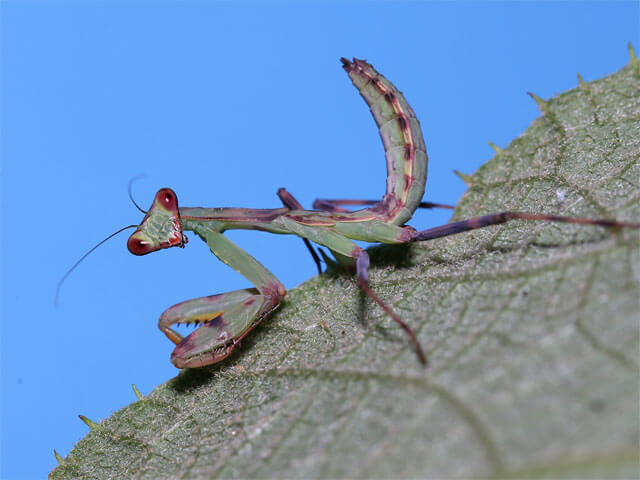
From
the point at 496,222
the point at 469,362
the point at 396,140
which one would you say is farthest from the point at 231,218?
the point at 469,362

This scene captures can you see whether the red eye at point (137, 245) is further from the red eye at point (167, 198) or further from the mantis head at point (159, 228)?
the red eye at point (167, 198)

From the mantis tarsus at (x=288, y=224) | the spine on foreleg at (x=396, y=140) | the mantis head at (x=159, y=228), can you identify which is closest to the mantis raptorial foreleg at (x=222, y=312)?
the mantis tarsus at (x=288, y=224)

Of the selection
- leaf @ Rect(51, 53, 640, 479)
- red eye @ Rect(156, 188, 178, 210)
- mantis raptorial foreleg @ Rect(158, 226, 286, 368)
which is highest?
red eye @ Rect(156, 188, 178, 210)

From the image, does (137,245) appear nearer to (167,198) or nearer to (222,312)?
(167,198)

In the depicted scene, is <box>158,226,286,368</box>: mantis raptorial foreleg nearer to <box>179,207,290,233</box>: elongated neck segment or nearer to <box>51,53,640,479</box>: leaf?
<box>179,207,290,233</box>: elongated neck segment

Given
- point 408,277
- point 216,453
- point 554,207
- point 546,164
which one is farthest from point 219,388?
point 546,164

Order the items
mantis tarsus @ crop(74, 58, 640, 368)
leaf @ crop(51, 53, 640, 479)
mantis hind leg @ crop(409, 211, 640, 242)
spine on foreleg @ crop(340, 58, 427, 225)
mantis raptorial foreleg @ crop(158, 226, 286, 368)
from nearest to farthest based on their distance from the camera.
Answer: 1. leaf @ crop(51, 53, 640, 479)
2. mantis hind leg @ crop(409, 211, 640, 242)
3. mantis raptorial foreleg @ crop(158, 226, 286, 368)
4. mantis tarsus @ crop(74, 58, 640, 368)
5. spine on foreleg @ crop(340, 58, 427, 225)

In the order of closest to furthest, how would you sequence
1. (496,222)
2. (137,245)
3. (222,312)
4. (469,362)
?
(469,362)
(496,222)
(222,312)
(137,245)

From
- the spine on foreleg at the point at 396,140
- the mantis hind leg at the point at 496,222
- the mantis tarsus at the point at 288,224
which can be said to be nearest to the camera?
the mantis hind leg at the point at 496,222

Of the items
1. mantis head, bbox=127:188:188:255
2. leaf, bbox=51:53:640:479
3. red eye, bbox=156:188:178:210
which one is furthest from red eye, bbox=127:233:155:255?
leaf, bbox=51:53:640:479
